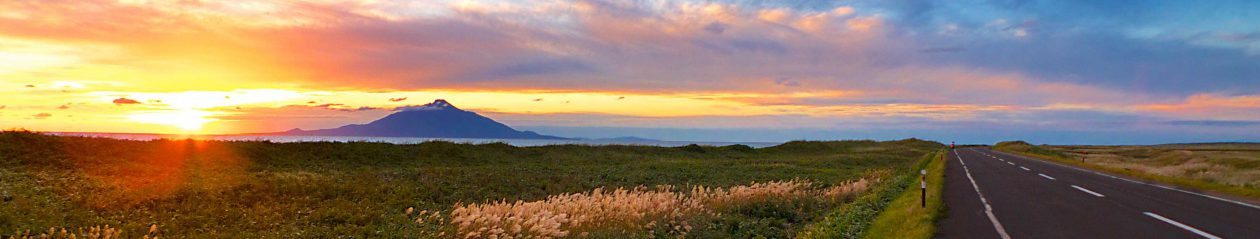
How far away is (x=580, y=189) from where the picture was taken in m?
30.3

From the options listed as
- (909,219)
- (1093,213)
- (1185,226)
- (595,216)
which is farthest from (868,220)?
(595,216)

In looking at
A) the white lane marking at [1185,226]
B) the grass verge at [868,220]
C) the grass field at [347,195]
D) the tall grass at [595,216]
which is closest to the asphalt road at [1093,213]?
the white lane marking at [1185,226]

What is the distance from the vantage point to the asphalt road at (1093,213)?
42.7 ft

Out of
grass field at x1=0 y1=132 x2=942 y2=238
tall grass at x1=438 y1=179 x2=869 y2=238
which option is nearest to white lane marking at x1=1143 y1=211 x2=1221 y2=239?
grass field at x1=0 y1=132 x2=942 y2=238

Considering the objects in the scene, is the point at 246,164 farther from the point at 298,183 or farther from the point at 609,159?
the point at 609,159

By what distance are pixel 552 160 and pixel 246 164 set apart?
2043 centimetres

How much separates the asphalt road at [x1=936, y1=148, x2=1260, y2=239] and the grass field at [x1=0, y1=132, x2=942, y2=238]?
3.54 metres

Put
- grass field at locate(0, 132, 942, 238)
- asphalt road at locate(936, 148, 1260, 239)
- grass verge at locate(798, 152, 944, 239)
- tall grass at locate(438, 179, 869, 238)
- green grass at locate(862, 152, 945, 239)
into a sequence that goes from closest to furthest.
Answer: asphalt road at locate(936, 148, 1260, 239) < green grass at locate(862, 152, 945, 239) < tall grass at locate(438, 179, 869, 238) < grass verge at locate(798, 152, 944, 239) < grass field at locate(0, 132, 942, 238)

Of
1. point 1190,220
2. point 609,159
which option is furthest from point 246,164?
point 1190,220

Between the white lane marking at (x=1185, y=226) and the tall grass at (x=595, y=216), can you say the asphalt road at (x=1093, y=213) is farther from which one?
the tall grass at (x=595, y=216)

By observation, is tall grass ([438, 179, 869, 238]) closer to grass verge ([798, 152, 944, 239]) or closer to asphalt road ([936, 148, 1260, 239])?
grass verge ([798, 152, 944, 239])

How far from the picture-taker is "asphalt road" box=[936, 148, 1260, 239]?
42.7 ft

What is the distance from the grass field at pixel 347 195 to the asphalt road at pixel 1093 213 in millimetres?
3543

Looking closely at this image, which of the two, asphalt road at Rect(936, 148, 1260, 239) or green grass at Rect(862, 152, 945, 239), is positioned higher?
asphalt road at Rect(936, 148, 1260, 239)
